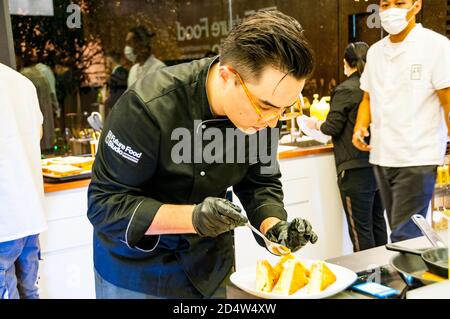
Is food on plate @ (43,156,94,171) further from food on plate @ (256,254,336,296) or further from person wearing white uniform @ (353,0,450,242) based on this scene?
food on plate @ (256,254,336,296)

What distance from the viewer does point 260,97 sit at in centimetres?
116

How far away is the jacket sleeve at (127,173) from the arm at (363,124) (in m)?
1.70

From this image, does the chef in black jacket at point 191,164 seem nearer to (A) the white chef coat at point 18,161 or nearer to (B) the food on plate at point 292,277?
(B) the food on plate at point 292,277

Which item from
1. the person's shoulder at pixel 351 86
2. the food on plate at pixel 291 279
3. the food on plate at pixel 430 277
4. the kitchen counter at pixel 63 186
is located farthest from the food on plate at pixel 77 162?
the food on plate at pixel 430 277

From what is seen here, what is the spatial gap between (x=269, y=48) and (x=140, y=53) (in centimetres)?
370

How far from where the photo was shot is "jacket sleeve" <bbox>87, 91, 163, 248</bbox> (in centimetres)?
122

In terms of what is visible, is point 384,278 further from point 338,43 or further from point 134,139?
point 338,43

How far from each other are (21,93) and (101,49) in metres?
2.41

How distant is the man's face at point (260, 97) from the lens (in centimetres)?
113

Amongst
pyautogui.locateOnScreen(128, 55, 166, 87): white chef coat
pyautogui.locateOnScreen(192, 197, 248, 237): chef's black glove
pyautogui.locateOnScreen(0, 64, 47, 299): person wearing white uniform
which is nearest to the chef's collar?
pyautogui.locateOnScreen(192, 197, 248, 237): chef's black glove

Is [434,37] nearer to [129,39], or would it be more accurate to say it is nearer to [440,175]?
[440,175]

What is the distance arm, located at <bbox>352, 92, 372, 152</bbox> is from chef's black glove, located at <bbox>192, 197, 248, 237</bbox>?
1737mm

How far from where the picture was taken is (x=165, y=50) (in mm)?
4824

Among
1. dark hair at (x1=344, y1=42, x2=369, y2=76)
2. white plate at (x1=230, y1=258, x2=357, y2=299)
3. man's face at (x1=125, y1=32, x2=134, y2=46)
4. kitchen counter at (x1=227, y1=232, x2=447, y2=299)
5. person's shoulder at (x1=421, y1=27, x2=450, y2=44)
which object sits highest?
man's face at (x1=125, y1=32, x2=134, y2=46)
